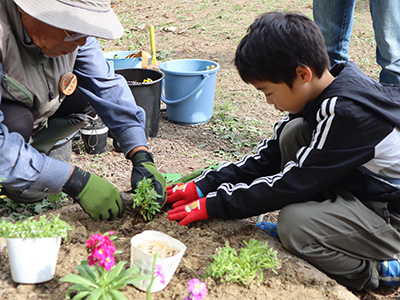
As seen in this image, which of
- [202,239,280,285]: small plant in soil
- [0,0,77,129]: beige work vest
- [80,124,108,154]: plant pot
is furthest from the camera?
[80,124,108,154]: plant pot

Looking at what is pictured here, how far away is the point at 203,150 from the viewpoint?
11.7ft

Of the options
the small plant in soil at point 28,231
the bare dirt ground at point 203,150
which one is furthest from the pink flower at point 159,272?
the small plant in soil at point 28,231

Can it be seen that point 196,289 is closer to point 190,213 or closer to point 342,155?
point 190,213

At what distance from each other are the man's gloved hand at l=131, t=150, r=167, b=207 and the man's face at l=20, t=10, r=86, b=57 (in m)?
0.70

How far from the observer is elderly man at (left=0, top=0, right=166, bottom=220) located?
5.96 feet

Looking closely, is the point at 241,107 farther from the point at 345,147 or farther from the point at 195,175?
the point at 345,147

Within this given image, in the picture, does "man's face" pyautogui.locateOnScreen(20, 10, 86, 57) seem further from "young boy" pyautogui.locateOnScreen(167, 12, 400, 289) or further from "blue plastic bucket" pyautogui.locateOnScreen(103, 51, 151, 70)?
"blue plastic bucket" pyautogui.locateOnScreen(103, 51, 151, 70)

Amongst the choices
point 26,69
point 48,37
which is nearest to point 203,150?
point 26,69

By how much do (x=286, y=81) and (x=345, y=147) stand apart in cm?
39

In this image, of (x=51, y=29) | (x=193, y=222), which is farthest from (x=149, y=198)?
(x=51, y=29)

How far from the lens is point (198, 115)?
4.02 meters

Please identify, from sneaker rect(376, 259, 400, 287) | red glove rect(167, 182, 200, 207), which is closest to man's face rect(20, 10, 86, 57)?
red glove rect(167, 182, 200, 207)

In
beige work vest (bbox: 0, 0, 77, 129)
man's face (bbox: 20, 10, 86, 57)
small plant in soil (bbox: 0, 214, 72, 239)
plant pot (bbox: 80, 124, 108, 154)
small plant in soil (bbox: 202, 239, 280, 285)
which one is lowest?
plant pot (bbox: 80, 124, 108, 154)

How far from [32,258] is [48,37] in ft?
3.20
